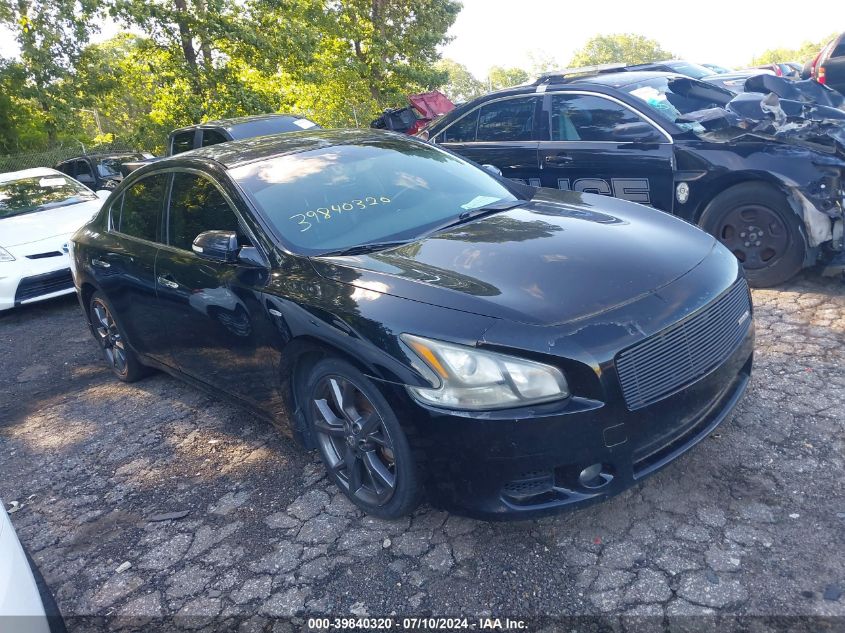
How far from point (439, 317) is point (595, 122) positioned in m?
3.99

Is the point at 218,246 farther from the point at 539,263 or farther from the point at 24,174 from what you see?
the point at 24,174

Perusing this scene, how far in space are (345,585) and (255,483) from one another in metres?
1.00

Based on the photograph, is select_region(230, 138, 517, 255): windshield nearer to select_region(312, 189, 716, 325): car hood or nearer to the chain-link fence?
select_region(312, 189, 716, 325): car hood

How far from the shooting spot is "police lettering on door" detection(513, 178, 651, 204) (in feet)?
18.4

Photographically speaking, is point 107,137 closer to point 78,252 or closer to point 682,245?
point 78,252

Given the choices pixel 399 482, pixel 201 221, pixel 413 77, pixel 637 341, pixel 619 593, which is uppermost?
pixel 413 77

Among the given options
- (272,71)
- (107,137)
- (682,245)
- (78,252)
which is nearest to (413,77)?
(272,71)

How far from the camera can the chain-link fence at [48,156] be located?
19.4 m

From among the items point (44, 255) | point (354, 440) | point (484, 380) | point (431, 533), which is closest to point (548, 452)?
point (484, 380)

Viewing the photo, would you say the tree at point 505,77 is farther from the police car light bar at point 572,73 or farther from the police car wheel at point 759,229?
the police car wheel at point 759,229

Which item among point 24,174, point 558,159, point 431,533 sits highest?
point 24,174

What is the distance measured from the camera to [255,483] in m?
3.52

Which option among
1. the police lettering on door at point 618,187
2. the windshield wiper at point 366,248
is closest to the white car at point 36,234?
the police lettering on door at point 618,187

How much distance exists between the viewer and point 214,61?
17609mm
